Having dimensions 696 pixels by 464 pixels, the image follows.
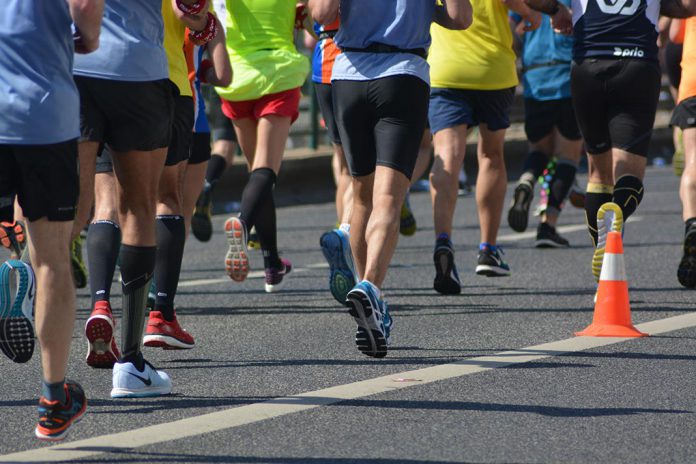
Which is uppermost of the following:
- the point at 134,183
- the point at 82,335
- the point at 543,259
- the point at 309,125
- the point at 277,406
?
the point at 134,183

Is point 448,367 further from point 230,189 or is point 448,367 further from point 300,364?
point 230,189

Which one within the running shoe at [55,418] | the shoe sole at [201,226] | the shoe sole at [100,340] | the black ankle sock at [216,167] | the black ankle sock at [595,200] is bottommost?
the shoe sole at [201,226]

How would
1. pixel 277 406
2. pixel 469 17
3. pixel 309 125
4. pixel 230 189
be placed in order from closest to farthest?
pixel 277 406 → pixel 469 17 → pixel 230 189 → pixel 309 125

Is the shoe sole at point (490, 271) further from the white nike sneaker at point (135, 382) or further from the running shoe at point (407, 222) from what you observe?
the white nike sneaker at point (135, 382)

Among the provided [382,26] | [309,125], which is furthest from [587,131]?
[309,125]

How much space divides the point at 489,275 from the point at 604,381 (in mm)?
3623

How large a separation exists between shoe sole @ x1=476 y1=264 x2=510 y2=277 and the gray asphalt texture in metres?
0.05

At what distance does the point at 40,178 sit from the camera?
4871mm

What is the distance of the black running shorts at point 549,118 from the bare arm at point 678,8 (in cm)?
319

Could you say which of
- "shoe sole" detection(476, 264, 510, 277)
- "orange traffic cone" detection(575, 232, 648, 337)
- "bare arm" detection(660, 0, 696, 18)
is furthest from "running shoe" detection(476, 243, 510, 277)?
"orange traffic cone" detection(575, 232, 648, 337)

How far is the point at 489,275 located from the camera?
31.6ft

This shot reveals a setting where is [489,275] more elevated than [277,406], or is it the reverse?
[277,406]

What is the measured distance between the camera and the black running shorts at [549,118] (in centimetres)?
Answer: 1162

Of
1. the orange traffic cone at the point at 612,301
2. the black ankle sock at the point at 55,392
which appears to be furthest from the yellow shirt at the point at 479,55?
the black ankle sock at the point at 55,392
